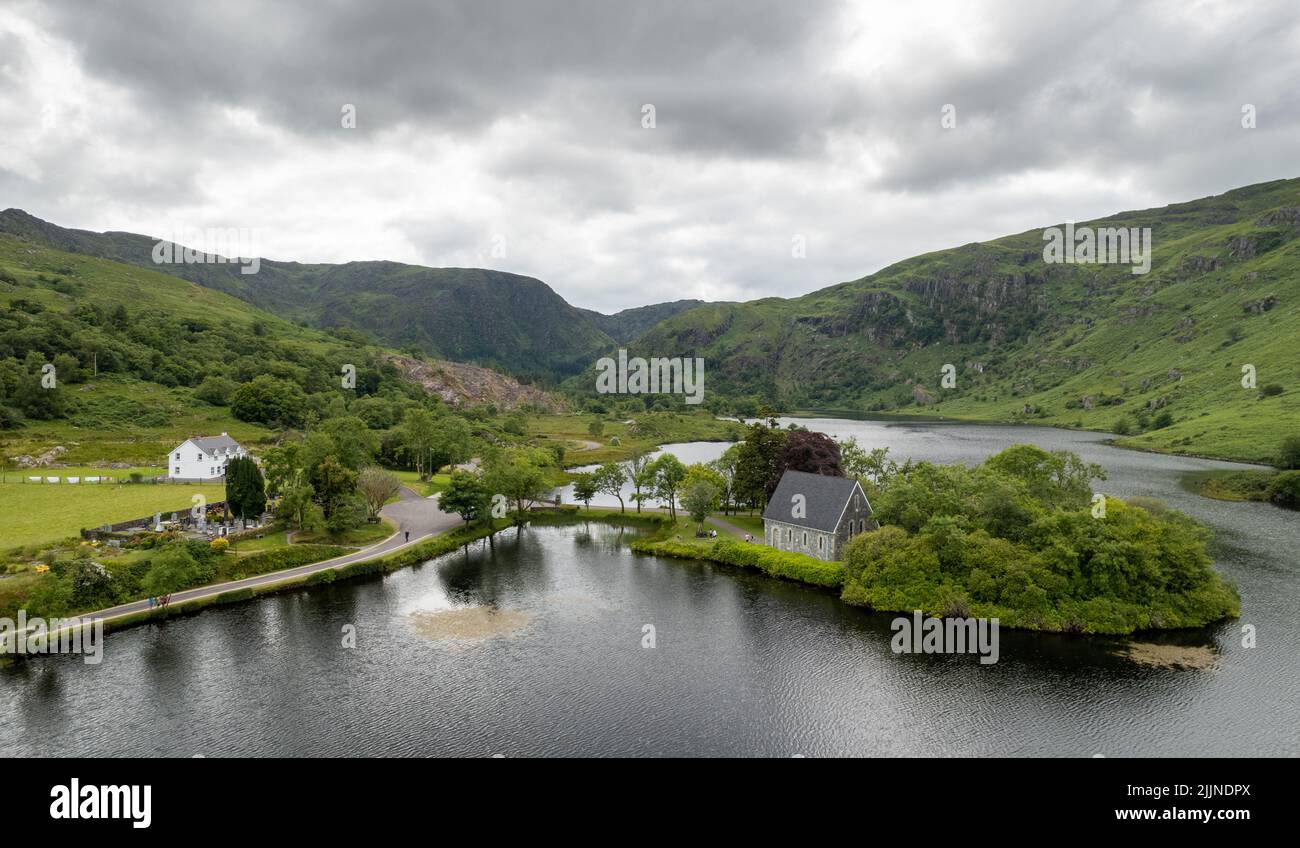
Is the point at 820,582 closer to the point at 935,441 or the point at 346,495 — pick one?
the point at 346,495

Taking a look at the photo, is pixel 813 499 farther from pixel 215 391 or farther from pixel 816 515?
pixel 215 391

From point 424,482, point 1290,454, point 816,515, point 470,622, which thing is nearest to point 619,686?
point 470,622

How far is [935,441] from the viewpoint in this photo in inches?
6919

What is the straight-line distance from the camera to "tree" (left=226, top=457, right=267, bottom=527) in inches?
2499

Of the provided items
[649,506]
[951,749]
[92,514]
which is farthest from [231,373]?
[951,749]

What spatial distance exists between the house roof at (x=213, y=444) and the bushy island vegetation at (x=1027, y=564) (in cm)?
7783

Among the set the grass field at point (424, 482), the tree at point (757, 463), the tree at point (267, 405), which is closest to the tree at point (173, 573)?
the grass field at point (424, 482)

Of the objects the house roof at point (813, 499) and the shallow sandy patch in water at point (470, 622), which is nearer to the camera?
the shallow sandy patch in water at point (470, 622)

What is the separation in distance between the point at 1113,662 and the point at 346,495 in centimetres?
6970

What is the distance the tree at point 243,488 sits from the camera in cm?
6347

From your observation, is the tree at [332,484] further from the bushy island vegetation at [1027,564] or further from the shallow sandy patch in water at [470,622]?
the bushy island vegetation at [1027,564]

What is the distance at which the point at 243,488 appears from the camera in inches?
2504

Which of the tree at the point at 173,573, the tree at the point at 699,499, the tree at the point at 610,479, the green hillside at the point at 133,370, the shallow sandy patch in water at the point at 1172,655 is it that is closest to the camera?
the shallow sandy patch in water at the point at 1172,655
